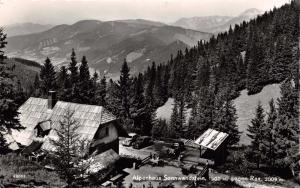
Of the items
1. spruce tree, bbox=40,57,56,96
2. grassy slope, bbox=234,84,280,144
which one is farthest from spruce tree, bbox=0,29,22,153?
grassy slope, bbox=234,84,280,144

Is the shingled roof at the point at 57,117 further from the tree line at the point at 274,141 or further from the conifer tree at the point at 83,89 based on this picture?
the conifer tree at the point at 83,89

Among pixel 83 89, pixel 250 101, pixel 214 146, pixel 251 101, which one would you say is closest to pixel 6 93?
pixel 214 146

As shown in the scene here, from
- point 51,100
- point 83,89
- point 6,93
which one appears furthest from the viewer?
point 83,89

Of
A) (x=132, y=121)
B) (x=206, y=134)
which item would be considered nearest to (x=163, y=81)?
(x=132, y=121)

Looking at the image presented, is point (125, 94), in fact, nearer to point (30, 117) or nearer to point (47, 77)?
point (47, 77)

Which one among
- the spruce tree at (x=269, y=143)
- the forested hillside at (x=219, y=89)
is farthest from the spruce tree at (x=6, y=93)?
the spruce tree at (x=269, y=143)

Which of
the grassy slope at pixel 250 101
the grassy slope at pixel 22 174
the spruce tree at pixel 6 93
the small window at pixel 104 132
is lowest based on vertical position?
the grassy slope at pixel 250 101

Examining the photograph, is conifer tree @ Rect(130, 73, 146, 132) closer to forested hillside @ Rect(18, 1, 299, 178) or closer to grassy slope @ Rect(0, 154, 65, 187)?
forested hillside @ Rect(18, 1, 299, 178)
